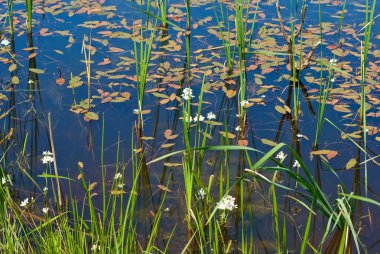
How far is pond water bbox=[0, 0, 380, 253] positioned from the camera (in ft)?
10.6

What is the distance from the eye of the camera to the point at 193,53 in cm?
475

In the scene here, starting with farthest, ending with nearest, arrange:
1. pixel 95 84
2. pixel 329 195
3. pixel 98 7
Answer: pixel 98 7
pixel 95 84
pixel 329 195

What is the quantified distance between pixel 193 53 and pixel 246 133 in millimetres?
1219

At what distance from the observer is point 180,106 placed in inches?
161

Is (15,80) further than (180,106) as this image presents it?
Yes

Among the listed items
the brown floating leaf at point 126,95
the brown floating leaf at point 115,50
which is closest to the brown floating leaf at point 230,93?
the brown floating leaf at point 126,95

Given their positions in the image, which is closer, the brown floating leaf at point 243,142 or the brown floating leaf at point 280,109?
the brown floating leaf at point 243,142

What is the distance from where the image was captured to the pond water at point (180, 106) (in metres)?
3.23

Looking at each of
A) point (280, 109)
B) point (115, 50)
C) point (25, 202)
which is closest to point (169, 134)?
point (280, 109)

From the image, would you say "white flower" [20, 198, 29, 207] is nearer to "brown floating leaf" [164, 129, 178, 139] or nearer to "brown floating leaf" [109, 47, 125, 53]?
"brown floating leaf" [164, 129, 178, 139]

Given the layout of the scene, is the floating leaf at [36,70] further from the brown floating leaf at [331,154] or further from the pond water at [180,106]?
the brown floating leaf at [331,154]

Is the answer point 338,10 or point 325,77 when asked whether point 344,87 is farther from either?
point 338,10

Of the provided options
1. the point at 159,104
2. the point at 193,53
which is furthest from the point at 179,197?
the point at 193,53

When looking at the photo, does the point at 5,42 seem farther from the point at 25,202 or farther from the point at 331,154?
the point at 331,154
